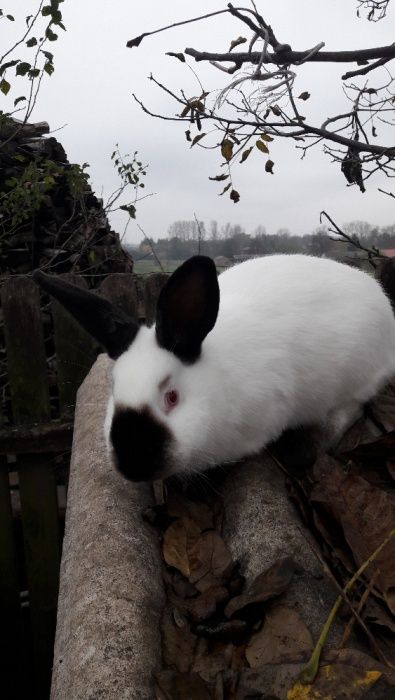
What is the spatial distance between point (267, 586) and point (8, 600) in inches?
104

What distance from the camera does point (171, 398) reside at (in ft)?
5.04

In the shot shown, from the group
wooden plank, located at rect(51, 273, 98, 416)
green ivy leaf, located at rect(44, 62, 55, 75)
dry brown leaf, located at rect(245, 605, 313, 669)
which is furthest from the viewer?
wooden plank, located at rect(51, 273, 98, 416)

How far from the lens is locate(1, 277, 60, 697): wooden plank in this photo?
3.08 m

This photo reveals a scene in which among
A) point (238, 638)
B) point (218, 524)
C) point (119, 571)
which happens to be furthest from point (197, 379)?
point (238, 638)

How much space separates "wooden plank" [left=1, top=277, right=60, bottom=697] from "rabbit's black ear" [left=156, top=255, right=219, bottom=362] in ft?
5.49

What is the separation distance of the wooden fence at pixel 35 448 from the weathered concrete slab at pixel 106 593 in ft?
4.64

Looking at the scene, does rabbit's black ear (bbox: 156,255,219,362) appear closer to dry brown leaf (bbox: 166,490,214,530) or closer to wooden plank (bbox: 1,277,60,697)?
dry brown leaf (bbox: 166,490,214,530)

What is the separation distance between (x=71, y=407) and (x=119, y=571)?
2.06 m

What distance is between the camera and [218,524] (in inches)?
63.1

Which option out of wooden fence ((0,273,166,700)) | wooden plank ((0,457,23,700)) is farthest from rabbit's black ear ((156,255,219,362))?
wooden plank ((0,457,23,700))

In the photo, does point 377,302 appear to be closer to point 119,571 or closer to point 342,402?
point 342,402

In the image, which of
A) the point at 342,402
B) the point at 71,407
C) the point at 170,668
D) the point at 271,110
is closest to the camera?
the point at 170,668

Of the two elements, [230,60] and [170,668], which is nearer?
[170,668]

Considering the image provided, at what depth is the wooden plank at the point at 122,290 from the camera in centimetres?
329
